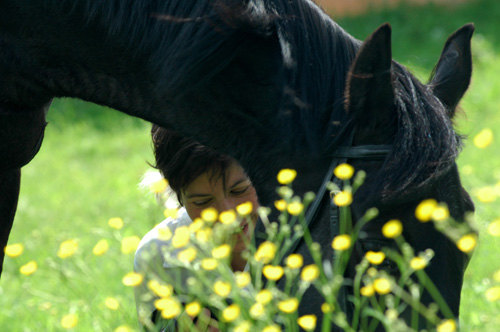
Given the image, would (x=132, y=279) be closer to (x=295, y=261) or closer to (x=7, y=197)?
(x=295, y=261)

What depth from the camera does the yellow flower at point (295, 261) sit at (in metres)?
1.97

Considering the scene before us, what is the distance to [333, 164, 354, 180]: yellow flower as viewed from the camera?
200cm

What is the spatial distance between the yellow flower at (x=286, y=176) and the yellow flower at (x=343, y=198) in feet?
0.47

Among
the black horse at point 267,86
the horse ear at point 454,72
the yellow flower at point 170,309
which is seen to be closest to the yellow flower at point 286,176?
the black horse at point 267,86

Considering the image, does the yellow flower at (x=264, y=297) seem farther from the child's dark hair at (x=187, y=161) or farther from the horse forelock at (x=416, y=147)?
the child's dark hair at (x=187, y=161)

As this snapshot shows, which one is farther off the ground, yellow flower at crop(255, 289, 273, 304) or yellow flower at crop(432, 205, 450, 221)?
yellow flower at crop(432, 205, 450, 221)

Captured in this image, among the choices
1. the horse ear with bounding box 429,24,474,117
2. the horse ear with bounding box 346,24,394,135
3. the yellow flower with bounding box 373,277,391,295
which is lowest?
the yellow flower with bounding box 373,277,391,295

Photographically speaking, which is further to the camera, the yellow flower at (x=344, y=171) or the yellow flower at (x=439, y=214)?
the yellow flower at (x=344, y=171)

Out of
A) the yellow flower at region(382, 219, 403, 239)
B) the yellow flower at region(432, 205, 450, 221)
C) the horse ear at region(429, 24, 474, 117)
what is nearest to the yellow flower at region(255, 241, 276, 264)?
the yellow flower at region(382, 219, 403, 239)

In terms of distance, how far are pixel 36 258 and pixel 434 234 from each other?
3850 mm

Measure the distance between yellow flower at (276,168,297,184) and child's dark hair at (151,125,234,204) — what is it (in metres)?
0.80

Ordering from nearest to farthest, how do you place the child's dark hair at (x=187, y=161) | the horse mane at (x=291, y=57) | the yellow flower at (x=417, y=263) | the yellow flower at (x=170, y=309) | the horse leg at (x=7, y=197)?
the yellow flower at (x=417, y=263) < the yellow flower at (x=170, y=309) < the horse mane at (x=291, y=57) < the horse leg at (x=7, y=197) < the child's dark hair at (x=187, y=161)

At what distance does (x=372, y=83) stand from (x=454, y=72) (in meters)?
0.54

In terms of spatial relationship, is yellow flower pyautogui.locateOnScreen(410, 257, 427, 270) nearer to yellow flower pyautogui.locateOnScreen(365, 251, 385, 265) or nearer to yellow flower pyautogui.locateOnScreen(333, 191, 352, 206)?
yellow flower pyautogui.locateOnScreen(365, 251, 385, 265)
